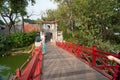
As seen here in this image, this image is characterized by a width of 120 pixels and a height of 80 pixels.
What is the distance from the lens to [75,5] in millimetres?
30297

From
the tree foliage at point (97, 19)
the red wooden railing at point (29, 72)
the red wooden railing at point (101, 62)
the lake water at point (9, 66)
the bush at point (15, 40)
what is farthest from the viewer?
the bush at point (15, 40)

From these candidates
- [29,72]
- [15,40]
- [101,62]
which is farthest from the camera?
[15,40]

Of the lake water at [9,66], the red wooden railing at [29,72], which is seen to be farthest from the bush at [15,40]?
the red wooden railing at [29,72]

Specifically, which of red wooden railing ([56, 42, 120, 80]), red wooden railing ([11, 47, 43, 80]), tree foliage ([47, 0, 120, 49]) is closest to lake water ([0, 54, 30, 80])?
tree foliage ([47, 0, 120, 49])

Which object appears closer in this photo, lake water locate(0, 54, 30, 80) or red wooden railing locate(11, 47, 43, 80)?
red wooden railing locate(11, 47, 43, 80)

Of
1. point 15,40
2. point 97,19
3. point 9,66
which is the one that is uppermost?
point 97,19

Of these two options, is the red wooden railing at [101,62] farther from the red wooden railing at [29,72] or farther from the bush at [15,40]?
the bush at [15,40]

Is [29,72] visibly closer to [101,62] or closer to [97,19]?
A: [101,62]

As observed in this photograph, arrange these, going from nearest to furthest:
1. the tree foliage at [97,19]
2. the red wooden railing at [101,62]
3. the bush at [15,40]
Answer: the red wooden railing at [101,62] → the tree foliage at [97,19] → the bush at [15,40]

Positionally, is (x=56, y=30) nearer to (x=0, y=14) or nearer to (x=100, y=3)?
(x=0, y=14)

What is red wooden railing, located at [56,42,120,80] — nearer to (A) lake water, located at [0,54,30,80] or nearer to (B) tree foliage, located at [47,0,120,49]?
(A) lake water, located at [0,54,30,80]

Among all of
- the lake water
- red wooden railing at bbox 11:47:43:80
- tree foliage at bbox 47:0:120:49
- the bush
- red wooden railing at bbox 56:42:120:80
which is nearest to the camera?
red wooden railing at bbox 11:47:43:80

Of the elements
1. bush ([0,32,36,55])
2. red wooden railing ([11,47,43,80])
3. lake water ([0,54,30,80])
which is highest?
red wooden railing ([11,47,43,80])

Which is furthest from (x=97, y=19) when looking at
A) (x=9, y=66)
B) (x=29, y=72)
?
(x=29, y=72)
